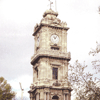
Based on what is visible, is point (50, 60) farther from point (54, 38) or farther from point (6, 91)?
point (6, 91)

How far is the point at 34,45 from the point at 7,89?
11866mm

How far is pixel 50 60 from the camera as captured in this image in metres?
64.4

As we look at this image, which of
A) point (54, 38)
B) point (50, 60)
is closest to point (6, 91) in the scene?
point (50, 60)

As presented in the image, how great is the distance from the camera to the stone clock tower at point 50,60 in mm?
62375

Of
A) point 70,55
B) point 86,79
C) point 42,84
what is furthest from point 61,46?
point 86,79

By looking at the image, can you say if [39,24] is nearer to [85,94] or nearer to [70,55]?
[70,55]

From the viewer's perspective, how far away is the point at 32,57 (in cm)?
6825

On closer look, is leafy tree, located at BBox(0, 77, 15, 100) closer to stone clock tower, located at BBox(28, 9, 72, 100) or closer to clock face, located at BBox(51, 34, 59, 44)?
stone clock tower, located at BBox(28, 9, 72, 100)

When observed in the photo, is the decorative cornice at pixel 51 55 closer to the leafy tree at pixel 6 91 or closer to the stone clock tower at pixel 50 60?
the stone clock tower at pixel 50 60

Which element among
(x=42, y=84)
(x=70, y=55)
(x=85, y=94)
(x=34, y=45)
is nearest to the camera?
(x=85, y=94)

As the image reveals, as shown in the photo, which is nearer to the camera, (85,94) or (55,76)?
(85,94)

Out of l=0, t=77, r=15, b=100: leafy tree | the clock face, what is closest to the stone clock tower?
the clock face

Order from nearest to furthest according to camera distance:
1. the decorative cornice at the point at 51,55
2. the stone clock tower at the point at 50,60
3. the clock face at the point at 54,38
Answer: the stone clock tower at the point at 50,60 → the decorative cornice at the point at 51,55 → the clock face at the point at 54,38

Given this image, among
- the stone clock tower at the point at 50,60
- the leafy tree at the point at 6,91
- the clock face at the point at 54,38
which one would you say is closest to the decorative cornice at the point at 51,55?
the stone clock tower at the point at 50,60
